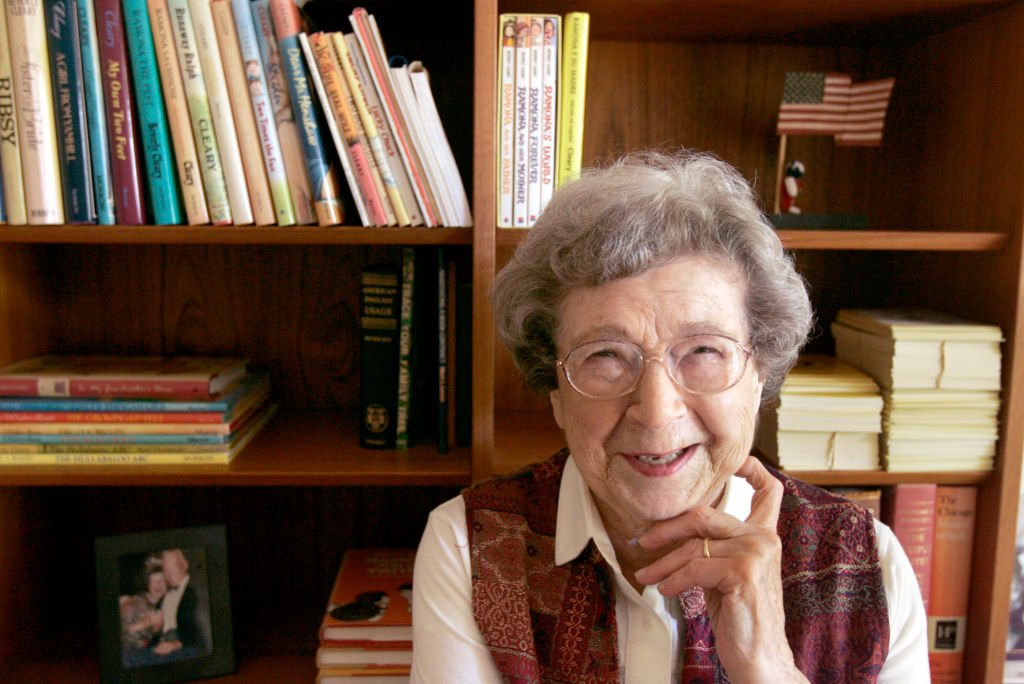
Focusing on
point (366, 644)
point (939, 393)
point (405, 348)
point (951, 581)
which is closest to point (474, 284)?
point (405, 348)

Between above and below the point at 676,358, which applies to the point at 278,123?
above

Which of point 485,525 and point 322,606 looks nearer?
point 485,525

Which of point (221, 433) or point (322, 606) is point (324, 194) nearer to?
point (221, 433)

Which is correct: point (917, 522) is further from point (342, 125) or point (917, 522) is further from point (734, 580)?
point (342, 125)

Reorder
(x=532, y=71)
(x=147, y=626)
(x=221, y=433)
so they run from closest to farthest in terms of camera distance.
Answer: (x=532, y=71), (x=221, y=433), (x=147, y=626)

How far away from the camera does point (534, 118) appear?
126 centimetres

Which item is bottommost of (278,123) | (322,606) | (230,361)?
(322,606)

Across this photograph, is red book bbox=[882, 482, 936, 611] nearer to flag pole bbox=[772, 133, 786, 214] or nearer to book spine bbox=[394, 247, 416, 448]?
flag pole bbox=[772, 133, 786, 214]

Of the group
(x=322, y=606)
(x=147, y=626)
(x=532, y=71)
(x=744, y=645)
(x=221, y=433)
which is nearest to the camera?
(x=744, y=645)

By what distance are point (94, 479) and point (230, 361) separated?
1.06 feet

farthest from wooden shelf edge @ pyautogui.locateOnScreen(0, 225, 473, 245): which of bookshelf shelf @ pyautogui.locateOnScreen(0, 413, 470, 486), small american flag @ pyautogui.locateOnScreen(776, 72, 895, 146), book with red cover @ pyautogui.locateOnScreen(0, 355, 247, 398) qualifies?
small american flag @ pyautogui.locateOnScreen(776, 72, 895, 146)

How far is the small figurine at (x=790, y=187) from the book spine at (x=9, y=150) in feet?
4.19

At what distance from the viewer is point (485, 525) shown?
1177 millimetres

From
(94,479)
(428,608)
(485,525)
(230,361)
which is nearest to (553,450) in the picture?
(485,525)
